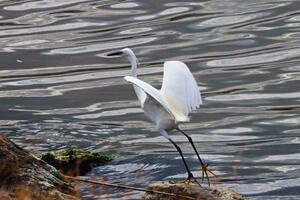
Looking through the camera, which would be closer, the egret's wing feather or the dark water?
the egret's wing feather

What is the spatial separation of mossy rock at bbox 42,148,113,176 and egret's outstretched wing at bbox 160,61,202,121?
1349mm

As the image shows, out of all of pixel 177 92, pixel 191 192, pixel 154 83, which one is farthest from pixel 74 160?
pixel 154 83

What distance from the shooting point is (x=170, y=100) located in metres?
8.55

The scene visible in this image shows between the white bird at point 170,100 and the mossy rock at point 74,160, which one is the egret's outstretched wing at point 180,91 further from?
the mossy rock at point 74,160

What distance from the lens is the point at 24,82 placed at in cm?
1489

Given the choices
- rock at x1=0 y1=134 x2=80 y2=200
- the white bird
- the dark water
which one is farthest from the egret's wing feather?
the dark water

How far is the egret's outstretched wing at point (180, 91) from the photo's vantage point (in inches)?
334

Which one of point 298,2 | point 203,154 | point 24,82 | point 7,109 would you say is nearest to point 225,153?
point 203,154

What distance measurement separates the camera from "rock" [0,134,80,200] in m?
7.55

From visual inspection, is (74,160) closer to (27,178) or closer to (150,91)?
(150,91)

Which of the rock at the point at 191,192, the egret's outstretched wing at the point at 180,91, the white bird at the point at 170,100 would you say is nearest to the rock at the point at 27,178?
the rock at the point at 191,192

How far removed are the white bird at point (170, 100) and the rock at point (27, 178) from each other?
0.87 meters

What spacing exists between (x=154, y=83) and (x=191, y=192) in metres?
6.29

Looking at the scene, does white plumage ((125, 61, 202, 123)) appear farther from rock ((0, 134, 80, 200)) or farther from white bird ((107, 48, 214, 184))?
rock ((0, 134, 80, 200))
